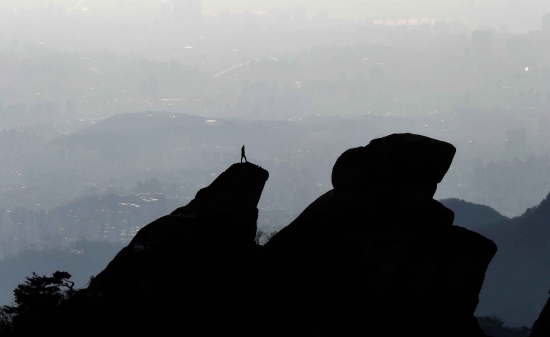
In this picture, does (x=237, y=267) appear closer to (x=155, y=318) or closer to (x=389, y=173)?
(x=155, y=318)

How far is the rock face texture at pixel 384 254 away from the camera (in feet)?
101

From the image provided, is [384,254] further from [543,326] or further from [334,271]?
[543,326]

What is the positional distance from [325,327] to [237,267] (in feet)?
22.5

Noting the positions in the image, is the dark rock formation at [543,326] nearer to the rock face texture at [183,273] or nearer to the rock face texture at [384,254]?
the rock face texture at [384,254]

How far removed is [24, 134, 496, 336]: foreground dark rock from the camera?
102 ft

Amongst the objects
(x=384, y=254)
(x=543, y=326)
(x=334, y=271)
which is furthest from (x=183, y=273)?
(x=543, y=326)

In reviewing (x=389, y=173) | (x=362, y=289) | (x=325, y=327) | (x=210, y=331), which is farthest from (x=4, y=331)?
(x=389, y=173)

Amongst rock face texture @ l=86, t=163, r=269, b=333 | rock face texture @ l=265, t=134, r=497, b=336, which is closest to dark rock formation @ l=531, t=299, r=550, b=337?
rock face texture @ l=265, t=134, r=497, b=336

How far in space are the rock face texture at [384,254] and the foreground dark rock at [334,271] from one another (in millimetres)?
55

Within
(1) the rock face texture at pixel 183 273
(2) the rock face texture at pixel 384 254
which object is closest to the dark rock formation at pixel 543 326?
(2) the rock face texture at pixel 384 254

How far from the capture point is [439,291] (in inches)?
1243

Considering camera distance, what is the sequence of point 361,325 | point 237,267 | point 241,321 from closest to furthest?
point 361,325, point 241,321, point 237,267

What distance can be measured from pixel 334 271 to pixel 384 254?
8.97 feet

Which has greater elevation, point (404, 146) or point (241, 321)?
point (404, 146)
